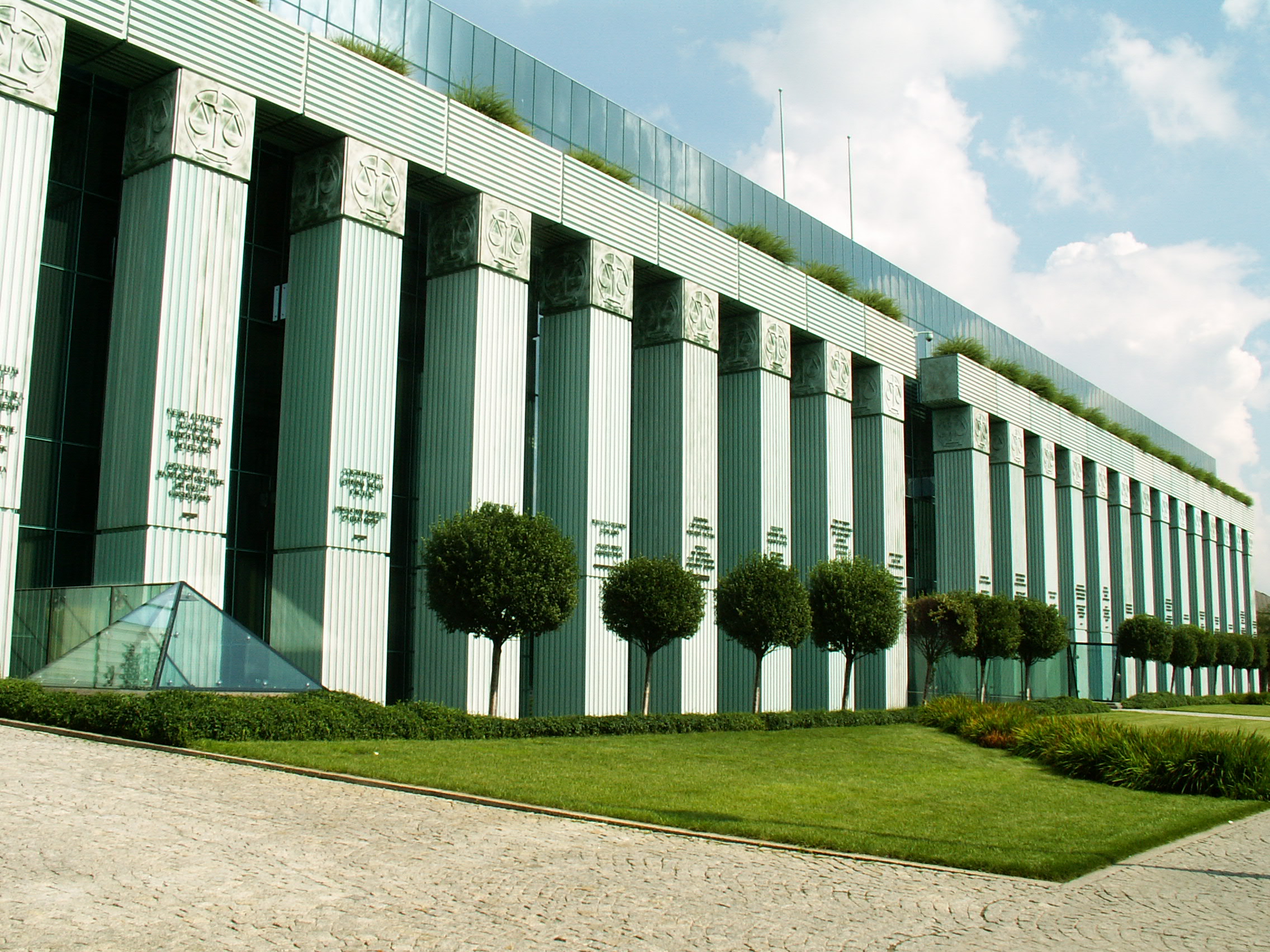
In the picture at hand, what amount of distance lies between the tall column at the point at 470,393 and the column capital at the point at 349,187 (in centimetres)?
233

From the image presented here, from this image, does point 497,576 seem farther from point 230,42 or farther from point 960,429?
point 960,429

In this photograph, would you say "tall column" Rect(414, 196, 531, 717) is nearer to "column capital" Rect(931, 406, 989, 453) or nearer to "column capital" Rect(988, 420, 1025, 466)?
"column capital" Rect(931, 406, 989, 453)

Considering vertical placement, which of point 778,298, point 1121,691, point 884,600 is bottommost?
point 1121,691

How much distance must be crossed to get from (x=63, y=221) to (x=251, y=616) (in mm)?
9758

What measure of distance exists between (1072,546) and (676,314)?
31099 mm

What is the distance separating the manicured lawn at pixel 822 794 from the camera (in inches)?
454

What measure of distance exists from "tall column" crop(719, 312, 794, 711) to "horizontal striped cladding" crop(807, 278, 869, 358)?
2.54 meters

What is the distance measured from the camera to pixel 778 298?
39812mm

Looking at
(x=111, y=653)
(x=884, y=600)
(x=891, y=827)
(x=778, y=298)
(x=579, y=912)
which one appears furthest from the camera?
(x=778, y=298)

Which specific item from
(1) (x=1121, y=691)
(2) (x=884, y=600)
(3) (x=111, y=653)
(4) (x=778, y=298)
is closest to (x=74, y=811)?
(3) (x=111, y=653)

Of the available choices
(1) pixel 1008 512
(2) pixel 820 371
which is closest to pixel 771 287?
(2) pixel 820 371

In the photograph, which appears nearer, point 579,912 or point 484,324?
point 579,912

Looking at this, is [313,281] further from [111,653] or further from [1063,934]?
[1063,934]

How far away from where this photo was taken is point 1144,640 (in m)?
56.6
